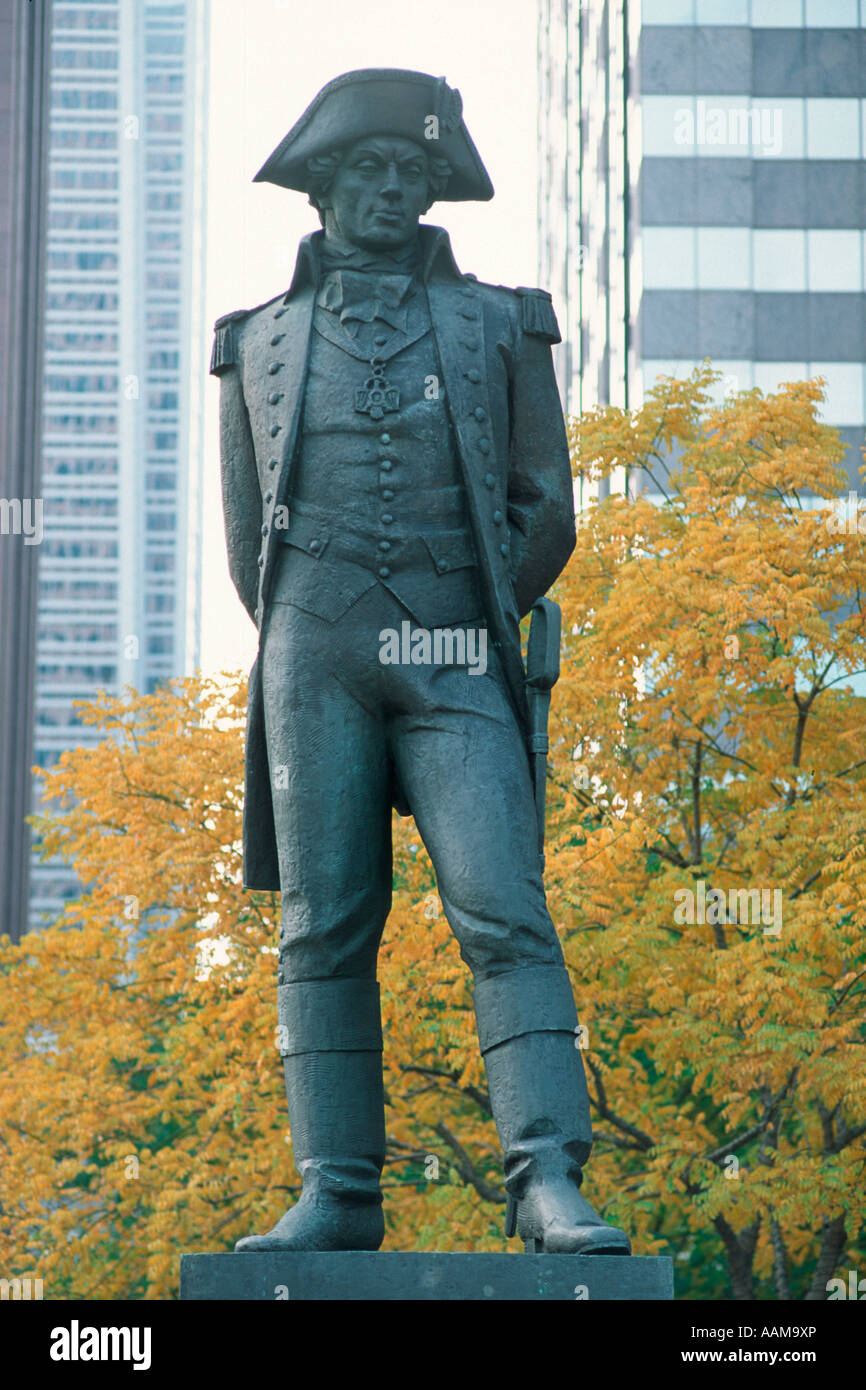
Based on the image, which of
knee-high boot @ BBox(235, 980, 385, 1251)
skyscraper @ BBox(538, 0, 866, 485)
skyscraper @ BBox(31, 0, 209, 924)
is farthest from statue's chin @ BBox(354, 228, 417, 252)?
skyscraper @ BBox(31, 0, 209, 924)

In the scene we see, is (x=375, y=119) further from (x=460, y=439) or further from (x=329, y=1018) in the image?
(x=329, y=1018)

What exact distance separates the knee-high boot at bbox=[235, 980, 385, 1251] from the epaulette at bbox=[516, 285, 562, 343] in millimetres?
2200

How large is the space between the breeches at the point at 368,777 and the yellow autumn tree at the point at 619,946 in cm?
845

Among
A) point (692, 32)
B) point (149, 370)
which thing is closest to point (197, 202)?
point (149, 370)

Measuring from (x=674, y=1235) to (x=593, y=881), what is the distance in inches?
262

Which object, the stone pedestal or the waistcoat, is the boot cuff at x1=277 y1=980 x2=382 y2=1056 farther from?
the waistcoat

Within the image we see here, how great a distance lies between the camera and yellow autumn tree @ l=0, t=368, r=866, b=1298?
1540cm

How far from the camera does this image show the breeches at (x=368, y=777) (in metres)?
6.12

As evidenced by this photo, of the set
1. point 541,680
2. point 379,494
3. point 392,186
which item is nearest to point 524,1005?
point 541,680

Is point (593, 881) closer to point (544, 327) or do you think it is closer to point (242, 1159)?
point (242, 1159)

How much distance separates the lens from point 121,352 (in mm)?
165000

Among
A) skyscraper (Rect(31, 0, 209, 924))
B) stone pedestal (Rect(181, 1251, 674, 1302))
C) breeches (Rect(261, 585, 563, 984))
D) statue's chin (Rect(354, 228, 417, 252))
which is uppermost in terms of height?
skyscraper (Rect(31, 0, 209, 924))

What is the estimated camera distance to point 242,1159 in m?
18.3

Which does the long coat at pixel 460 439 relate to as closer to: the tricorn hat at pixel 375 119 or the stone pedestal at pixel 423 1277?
the tricorn hat at pixel 375 119
